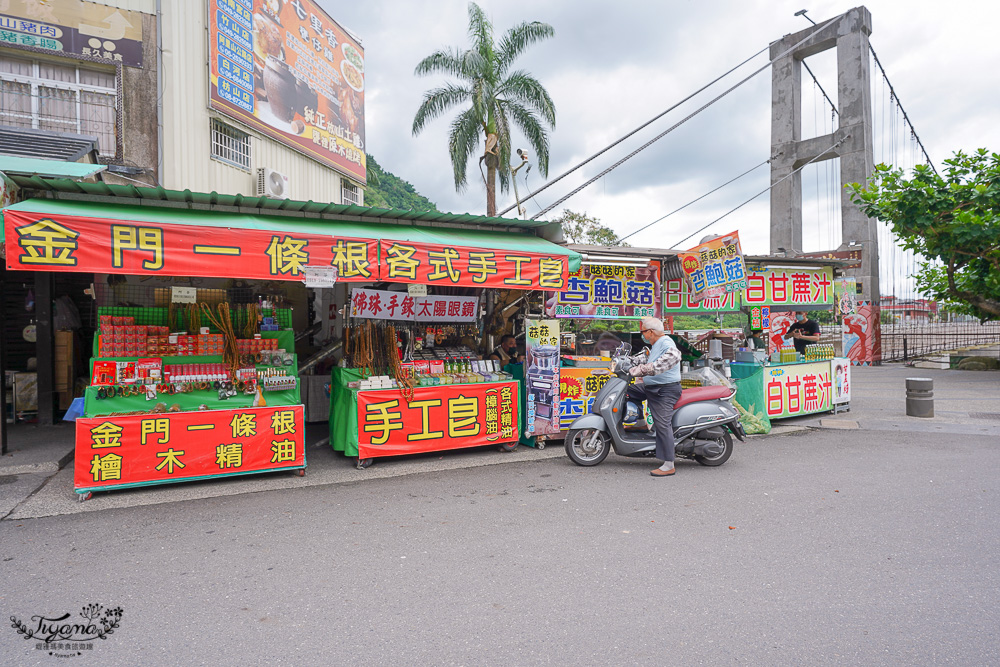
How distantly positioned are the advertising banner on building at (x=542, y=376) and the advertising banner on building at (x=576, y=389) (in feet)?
0.67

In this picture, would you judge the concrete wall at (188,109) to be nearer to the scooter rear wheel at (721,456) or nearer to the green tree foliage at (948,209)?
the scooter rear wheel at (721,456)

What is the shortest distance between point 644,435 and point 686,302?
3552 mm

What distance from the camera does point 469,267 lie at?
6.85 m

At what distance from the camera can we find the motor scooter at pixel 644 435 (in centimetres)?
669

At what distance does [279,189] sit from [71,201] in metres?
7.47

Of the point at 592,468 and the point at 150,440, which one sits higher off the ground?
the point at 150,440

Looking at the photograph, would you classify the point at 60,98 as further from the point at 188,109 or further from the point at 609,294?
the point at 609,294

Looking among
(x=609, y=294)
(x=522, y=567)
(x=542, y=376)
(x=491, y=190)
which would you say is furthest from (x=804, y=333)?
(x=491, y=190)

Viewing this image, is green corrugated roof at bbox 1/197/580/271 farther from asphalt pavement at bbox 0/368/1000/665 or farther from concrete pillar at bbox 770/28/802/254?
concrete pillar at bbox 770/28/802/254

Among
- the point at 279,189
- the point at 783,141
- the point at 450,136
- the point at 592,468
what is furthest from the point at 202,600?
the point at 783,141

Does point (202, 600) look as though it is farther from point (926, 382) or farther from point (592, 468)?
point (926, 382)

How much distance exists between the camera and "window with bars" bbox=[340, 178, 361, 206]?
54.5 ft

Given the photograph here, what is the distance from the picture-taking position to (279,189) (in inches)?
507

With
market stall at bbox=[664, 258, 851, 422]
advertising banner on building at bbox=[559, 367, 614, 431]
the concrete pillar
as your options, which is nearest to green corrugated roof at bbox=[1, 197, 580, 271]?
advertising banner on building at bbox=[559, 367, 614, 431]
